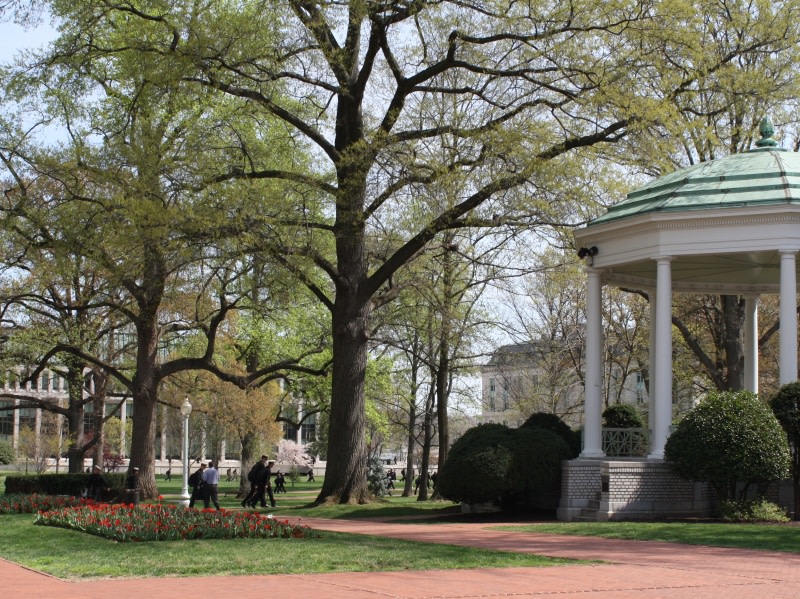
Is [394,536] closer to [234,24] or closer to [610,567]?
[610,567]

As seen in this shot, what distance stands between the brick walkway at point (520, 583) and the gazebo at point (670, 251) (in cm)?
752

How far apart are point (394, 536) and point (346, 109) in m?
12.9

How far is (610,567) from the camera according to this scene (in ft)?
43.9

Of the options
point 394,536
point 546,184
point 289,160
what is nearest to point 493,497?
point 394,536

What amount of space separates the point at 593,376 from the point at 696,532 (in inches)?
286

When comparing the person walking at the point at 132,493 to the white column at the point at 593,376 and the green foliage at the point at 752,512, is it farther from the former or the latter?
the green foliage at the point at 752,512

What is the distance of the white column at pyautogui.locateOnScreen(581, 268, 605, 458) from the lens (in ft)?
81.3

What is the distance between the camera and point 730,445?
20891 mm

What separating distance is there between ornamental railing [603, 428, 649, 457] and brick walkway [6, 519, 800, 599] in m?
11.3

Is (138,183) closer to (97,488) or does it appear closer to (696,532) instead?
(97,488)

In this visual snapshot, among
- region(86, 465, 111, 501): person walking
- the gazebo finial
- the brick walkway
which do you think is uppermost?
the gazebo finial

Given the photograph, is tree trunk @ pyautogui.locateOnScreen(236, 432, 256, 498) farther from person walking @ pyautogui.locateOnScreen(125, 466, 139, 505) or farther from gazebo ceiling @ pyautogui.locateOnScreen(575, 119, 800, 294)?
gazebo ceiling @ pyautogui.locateOnScreen(575, 119, 800, 294)

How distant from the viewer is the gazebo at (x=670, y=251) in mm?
22172

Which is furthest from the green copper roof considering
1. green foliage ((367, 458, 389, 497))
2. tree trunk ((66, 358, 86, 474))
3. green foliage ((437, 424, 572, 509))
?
tree trunk ((66, 358, 86, 474))
